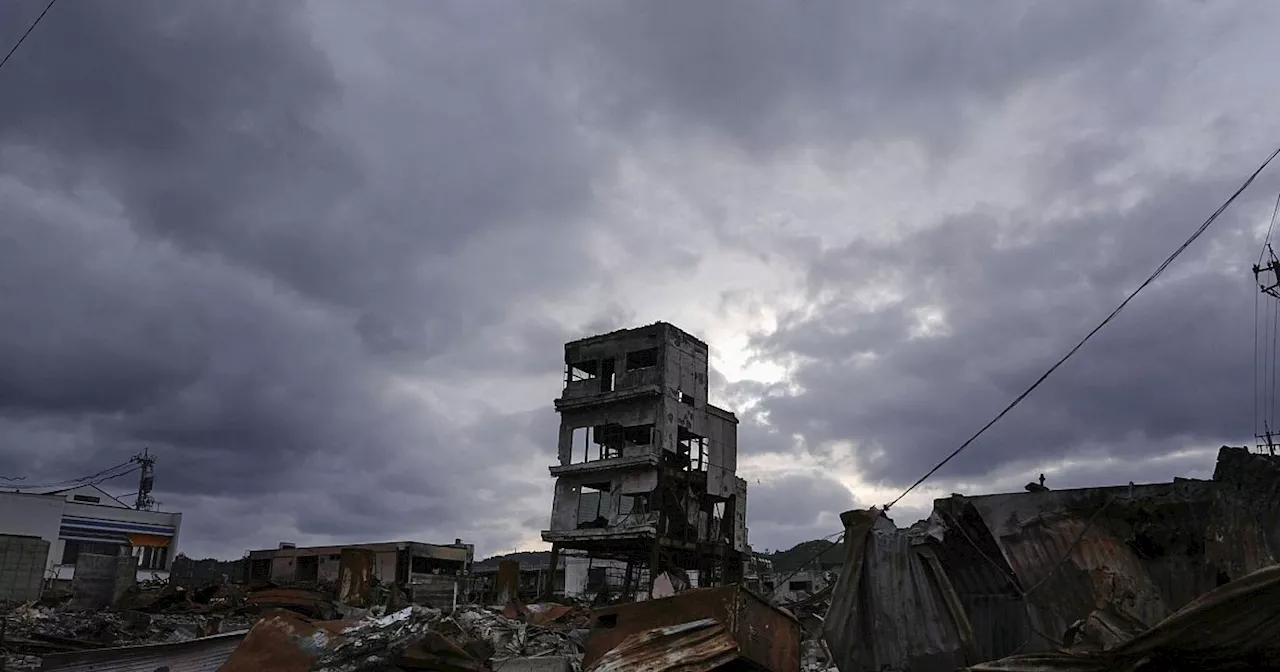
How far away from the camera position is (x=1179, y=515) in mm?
7816

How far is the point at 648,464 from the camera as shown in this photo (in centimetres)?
3356

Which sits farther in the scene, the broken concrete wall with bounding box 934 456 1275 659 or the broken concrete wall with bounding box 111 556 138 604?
the broken concrete wall with bounding box 111 556 138 604

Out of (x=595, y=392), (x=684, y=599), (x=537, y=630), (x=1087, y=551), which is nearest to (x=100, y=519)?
(x=595, y=392)

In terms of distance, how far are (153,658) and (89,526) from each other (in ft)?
183

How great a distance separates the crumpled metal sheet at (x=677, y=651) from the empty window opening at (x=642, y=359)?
26.1 m

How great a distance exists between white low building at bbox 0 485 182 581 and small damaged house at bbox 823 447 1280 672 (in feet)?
162

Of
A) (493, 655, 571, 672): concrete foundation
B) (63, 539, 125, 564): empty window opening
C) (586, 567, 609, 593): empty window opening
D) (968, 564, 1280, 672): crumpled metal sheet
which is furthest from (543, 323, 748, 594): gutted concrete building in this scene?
(63, 539, 125, 564): empty window opening

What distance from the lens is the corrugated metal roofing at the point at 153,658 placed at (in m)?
9.72

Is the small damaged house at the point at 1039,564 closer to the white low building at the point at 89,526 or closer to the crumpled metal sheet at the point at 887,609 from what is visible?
the crumpled metal sheet at the point at 887,609

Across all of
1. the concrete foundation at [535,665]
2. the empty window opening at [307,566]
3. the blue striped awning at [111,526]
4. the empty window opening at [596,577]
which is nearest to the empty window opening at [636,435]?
the empty window opening at [596,577]

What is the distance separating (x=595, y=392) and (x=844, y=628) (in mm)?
28165

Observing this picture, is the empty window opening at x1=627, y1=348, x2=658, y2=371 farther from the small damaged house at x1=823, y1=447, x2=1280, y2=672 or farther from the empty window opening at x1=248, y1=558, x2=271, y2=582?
the empty window opening at x1=248, y1=558, x2=271, y2=582

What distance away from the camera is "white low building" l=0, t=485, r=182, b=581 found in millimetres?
51156

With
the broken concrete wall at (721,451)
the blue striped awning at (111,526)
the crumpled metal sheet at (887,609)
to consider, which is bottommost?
the crumpled metal sheet at (887,609)
